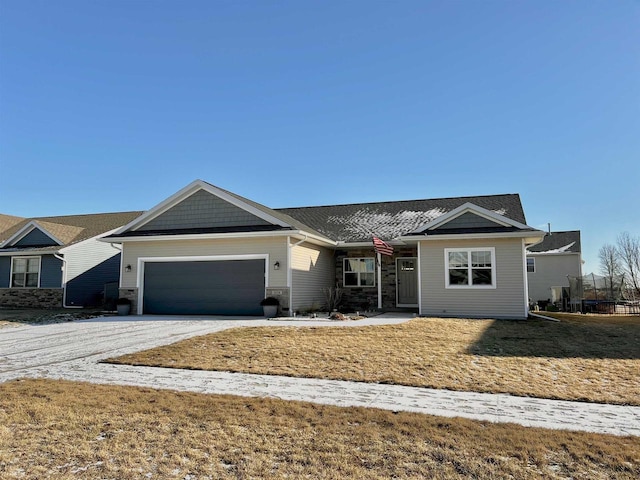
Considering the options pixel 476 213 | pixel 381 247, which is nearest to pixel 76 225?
pixel 381 247

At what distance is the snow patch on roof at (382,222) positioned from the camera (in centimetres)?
1861

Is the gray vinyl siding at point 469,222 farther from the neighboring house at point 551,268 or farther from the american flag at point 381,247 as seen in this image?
the neighboring house at point 551,268

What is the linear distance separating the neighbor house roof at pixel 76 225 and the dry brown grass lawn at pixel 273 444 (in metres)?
20.0

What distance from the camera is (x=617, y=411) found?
197 inches

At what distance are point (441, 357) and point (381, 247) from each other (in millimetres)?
8280

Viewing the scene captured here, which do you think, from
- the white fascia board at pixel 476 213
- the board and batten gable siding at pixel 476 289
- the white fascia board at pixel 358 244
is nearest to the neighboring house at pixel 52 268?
the white fascia board at pixel 358 244

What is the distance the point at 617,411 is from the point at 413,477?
10.8 feet

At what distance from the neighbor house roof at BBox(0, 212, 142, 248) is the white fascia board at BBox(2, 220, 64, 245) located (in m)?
0.05

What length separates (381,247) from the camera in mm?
15820

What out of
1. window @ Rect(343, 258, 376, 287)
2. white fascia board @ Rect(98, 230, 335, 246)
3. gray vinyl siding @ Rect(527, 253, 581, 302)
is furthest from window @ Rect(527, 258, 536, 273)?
white fascia board @ Rect(98, 230, 335, 246)

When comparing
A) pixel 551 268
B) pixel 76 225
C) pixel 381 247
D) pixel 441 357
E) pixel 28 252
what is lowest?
pixel 441 357

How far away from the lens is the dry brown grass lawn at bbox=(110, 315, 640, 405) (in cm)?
617

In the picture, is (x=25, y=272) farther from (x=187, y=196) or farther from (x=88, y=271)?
(x=187, y=196)

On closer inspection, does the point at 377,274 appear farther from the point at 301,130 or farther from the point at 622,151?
the point at 622,151
